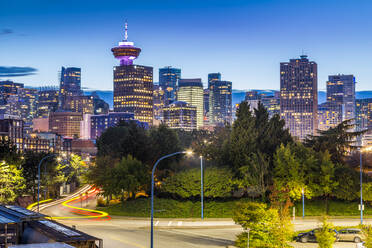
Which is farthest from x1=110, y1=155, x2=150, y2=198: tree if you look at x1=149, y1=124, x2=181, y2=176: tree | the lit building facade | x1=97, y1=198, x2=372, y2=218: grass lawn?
the lit building facade

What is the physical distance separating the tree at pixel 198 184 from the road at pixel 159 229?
24.8ft

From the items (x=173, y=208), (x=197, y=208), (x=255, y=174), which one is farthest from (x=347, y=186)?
(x=173, y=208)

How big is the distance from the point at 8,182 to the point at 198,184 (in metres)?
25.1

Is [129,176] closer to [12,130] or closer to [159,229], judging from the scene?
[159,229]

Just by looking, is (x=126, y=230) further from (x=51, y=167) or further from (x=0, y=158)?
(x=51, y=167)

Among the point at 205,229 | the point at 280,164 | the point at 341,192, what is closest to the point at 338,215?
the point at 341,192

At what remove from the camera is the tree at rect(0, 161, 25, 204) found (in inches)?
2462

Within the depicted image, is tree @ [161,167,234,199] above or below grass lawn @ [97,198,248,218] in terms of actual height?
above

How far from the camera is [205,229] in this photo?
1981 inches

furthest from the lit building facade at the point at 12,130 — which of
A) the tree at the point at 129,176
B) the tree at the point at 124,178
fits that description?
the tree at the point at 129,176

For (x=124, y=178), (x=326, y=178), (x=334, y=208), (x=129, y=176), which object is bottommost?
(x=334, y=208)

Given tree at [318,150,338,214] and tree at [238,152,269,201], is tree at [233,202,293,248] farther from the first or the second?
tree at [318,150,338,214]

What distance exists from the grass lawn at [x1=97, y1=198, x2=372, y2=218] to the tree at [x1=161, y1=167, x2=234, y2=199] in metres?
1.28

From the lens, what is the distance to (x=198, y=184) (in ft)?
209
